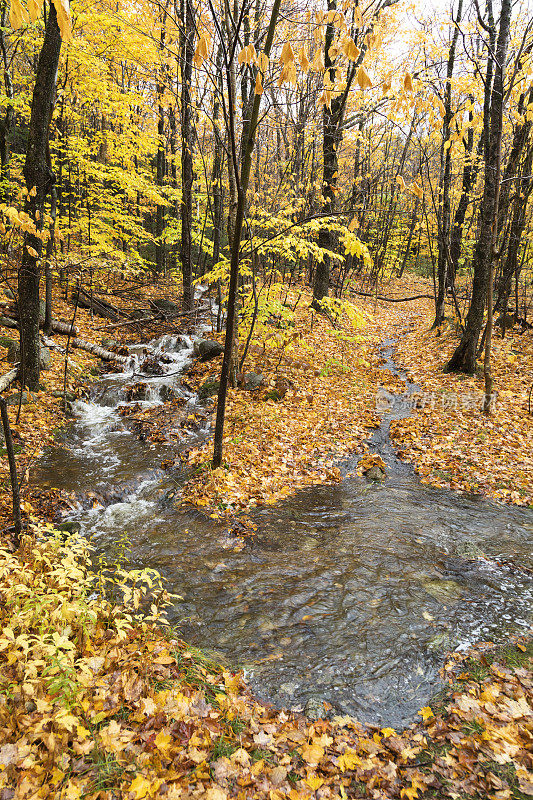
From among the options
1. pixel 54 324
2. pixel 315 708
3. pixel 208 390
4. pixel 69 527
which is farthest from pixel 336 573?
pixel 54 324

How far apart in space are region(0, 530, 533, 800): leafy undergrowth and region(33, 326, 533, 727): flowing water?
270mm

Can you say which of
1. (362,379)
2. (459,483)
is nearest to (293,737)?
(459,483)

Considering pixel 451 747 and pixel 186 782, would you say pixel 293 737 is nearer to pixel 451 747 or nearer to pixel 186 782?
pixel 186 782

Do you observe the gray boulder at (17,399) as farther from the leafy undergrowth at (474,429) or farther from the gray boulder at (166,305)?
the gray boulder at (166,305)

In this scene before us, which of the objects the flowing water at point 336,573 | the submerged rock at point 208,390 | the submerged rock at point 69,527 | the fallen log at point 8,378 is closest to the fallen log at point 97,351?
the submerged rock at point 208,390

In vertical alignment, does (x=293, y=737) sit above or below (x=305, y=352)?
below

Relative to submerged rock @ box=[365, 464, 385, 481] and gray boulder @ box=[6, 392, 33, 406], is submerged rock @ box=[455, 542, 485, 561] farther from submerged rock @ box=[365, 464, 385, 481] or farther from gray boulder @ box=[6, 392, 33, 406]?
gray boulder @ box=[6, 392, 33, 406]

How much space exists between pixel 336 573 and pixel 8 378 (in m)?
7.35

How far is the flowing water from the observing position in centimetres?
346

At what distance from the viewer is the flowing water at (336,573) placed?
3.46 meters

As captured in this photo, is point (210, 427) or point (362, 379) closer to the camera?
point (210, 427)

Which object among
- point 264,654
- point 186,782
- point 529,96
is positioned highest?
point 529,96

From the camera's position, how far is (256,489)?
6.39m

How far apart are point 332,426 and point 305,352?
4.10m
